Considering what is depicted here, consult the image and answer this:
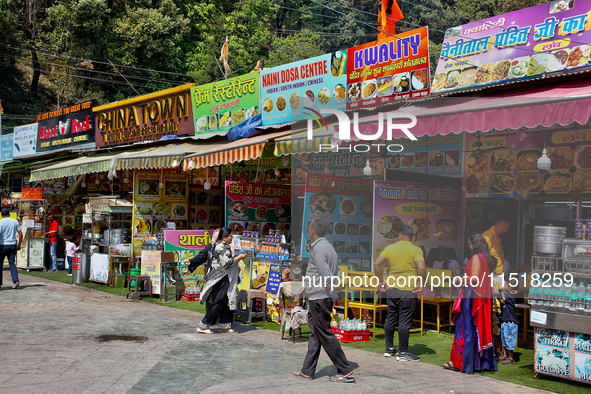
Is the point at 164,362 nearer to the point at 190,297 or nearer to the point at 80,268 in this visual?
the point at 190,297

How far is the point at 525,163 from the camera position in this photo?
10367 mm

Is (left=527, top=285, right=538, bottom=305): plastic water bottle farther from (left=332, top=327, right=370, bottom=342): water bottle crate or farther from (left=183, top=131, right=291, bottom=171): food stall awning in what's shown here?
(left=183, top=131, right=291, bottom=171): food stall awning

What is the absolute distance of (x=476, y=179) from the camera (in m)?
10.9

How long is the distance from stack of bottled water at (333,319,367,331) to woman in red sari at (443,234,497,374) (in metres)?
1.92

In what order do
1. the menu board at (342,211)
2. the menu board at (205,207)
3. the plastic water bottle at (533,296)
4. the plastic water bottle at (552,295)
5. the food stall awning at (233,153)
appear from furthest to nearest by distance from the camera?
the menu board at (205,207)
the food stall awning at (233,153)
the menu board at (342,211)
the plastic water bottle at (533,296)
the plastic water bottle at (552,295)

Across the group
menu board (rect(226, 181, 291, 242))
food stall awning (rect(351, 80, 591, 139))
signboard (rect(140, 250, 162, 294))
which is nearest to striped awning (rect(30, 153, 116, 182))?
signboard (rect(140, 250, 162, 294))

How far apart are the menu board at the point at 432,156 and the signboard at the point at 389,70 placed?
97cm

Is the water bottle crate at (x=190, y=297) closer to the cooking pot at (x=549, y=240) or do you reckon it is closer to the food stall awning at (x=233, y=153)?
the food stall awning at (x=233, y=153)

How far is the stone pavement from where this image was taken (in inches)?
240

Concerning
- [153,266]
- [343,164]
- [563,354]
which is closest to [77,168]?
[153,266]

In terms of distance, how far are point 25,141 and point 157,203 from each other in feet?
44.7

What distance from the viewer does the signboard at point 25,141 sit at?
24.5 metres

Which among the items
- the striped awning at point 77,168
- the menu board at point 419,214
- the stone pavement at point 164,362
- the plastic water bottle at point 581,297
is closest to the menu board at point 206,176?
the striped awning at point 77,168

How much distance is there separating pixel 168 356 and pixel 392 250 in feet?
10.8
